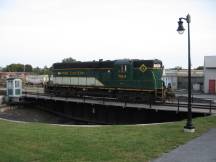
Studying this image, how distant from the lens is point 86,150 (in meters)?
12.1

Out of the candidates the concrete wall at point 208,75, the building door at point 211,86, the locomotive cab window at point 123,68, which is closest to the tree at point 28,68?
the concrete wall at point 208,75

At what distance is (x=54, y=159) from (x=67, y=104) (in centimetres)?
2940

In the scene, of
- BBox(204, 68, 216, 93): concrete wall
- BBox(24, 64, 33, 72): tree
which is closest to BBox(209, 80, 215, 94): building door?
BBox(204, 68, 216, 93): concrete wall

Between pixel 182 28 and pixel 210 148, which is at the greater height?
pixel 182 28

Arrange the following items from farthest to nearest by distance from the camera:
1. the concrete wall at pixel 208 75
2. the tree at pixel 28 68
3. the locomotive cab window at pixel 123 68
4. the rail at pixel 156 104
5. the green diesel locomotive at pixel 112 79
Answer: the tree at pixel 28 68, the concrete wall at pixel 208 75, the locomotive cab window at pixel 123 68, the green diesel locomotive at pixel 112 79, the rail at pixel 156 104

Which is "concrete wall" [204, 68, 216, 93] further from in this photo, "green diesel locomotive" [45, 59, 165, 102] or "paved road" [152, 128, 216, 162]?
"paved road" [152, 128, 216, 162]

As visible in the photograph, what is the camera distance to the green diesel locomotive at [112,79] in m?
33.6

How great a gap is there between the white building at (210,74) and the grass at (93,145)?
46.9 metres

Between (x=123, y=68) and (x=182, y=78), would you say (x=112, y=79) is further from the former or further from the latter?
(x=182, y=78)

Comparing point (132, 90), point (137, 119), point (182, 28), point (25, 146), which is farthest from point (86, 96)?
point (25, 146)

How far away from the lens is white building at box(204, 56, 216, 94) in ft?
205

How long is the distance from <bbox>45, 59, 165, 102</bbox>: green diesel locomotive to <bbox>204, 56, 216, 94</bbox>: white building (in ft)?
95.6

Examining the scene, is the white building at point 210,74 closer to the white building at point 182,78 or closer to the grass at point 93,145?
the white building at point 182,78

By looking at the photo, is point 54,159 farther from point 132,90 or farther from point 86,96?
point 86,96
